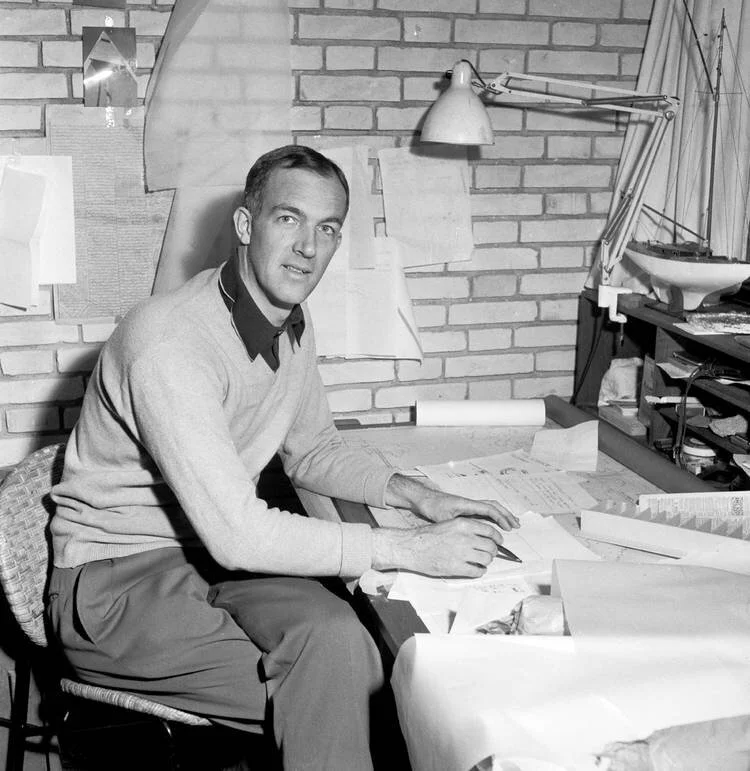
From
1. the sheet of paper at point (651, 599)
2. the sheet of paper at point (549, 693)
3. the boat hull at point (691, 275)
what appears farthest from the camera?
the boat hull at point (691, 275)

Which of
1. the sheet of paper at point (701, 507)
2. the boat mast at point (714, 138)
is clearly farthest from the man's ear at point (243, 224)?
the boat mast at point (714, 138)

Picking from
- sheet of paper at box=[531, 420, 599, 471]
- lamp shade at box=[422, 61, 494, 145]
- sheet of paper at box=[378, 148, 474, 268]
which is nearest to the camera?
sheet of paper at box=[531, 420, 599, 471]

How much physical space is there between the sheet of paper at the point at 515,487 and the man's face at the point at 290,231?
48cm

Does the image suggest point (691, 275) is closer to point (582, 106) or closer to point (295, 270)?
point (582, 106)

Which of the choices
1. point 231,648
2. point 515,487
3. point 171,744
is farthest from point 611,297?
point 171,744

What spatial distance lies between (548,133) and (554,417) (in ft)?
2.63

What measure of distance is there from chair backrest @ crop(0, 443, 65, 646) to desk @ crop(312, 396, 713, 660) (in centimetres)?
51

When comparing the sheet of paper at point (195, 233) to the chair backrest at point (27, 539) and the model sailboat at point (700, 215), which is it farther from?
the model sailboat at point (700, 215)

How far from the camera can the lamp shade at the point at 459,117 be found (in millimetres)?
2330

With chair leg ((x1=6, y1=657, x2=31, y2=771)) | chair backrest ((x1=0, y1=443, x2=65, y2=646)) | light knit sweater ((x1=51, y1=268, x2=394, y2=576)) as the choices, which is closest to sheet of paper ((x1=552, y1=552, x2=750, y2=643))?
light knit sweater ((x1=51, y1=268, x2=394, y2=576))

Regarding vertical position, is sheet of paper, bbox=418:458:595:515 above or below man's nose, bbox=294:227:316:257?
below

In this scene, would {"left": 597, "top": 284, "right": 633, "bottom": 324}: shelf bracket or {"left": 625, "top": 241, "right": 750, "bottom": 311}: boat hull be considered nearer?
{"left": 625, "top": 241, "right": 750, "bottom": 311}: boat hull

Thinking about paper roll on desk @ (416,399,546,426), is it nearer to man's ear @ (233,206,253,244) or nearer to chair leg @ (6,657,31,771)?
man's ear @ (233,206,253,244)

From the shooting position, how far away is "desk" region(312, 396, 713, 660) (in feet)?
6.22
